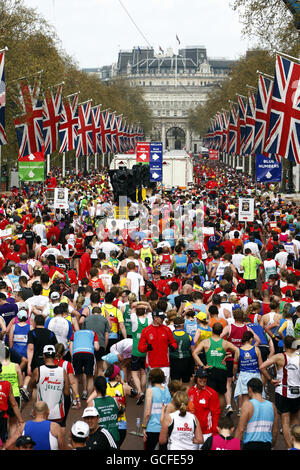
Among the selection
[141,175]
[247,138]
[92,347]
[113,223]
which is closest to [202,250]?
[113,223]

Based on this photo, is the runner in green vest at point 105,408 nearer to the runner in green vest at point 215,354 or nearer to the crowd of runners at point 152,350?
the crowd of runners at point 152,350

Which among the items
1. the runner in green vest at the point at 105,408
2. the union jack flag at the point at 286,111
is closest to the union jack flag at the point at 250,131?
the union jack flag at the point at 286,111

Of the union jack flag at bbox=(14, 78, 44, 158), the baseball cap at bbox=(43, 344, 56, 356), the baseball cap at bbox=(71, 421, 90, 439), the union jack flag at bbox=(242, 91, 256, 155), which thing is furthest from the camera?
the union jack flag at bbox=(242, 91, 256, 155)

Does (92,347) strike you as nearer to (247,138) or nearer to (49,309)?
(49,309)

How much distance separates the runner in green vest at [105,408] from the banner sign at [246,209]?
1377cm

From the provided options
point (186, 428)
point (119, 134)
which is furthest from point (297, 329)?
point (119, 134)

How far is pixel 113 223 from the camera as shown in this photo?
1975 cm

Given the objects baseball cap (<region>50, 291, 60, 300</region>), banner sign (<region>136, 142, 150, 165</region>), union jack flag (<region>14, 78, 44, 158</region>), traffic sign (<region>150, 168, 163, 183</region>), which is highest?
union jack flag (<region>14, 78, 44, 158</region>)

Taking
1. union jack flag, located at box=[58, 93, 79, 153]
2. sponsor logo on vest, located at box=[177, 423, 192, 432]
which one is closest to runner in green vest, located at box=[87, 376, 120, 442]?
sponsor logo on vest, located at box=[177, 423, 192, 432]

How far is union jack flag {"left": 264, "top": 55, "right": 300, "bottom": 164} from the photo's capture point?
21.7 meters

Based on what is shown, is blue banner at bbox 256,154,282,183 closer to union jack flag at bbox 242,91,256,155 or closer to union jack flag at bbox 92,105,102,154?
union jack flag at bbox 242,91,256,155

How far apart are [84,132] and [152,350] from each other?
37818 mm

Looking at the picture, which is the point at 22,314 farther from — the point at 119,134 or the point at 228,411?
the point at 119,134

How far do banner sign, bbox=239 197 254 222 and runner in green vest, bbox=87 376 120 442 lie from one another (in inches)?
542
